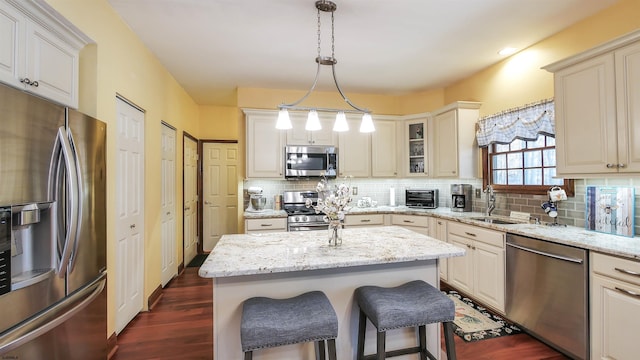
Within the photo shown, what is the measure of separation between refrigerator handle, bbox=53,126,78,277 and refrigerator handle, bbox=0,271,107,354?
175mm

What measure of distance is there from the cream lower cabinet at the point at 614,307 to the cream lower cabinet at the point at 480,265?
74 centimetres

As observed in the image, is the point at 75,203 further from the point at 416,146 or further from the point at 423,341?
the point at 416,146

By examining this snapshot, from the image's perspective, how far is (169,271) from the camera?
12.3 feet

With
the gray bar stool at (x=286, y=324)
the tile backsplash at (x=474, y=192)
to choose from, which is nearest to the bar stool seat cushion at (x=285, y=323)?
the gray bar stool at (x=286, y=324)

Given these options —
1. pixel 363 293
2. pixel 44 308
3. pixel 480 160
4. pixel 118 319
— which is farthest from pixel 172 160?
pixel 480 160

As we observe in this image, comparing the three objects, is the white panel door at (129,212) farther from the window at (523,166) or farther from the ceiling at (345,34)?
the window at (523,166)

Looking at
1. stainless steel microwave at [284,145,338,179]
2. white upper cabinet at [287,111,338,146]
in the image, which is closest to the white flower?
stainless steel microwave at [284,145,338,179]

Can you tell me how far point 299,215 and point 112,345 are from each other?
7.23 feet

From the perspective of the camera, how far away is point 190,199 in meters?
4.67

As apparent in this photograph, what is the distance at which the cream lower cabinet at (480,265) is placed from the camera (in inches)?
105

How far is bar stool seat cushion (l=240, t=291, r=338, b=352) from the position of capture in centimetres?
130

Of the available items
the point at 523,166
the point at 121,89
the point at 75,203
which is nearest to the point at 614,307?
the point at 523,166

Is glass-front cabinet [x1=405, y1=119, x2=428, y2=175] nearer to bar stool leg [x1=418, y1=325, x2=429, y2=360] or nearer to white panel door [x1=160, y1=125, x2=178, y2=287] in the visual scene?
bar stool leg [x1=418, y1=325, x2=429, y2=360]

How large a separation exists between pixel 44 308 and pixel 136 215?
4.77ft
